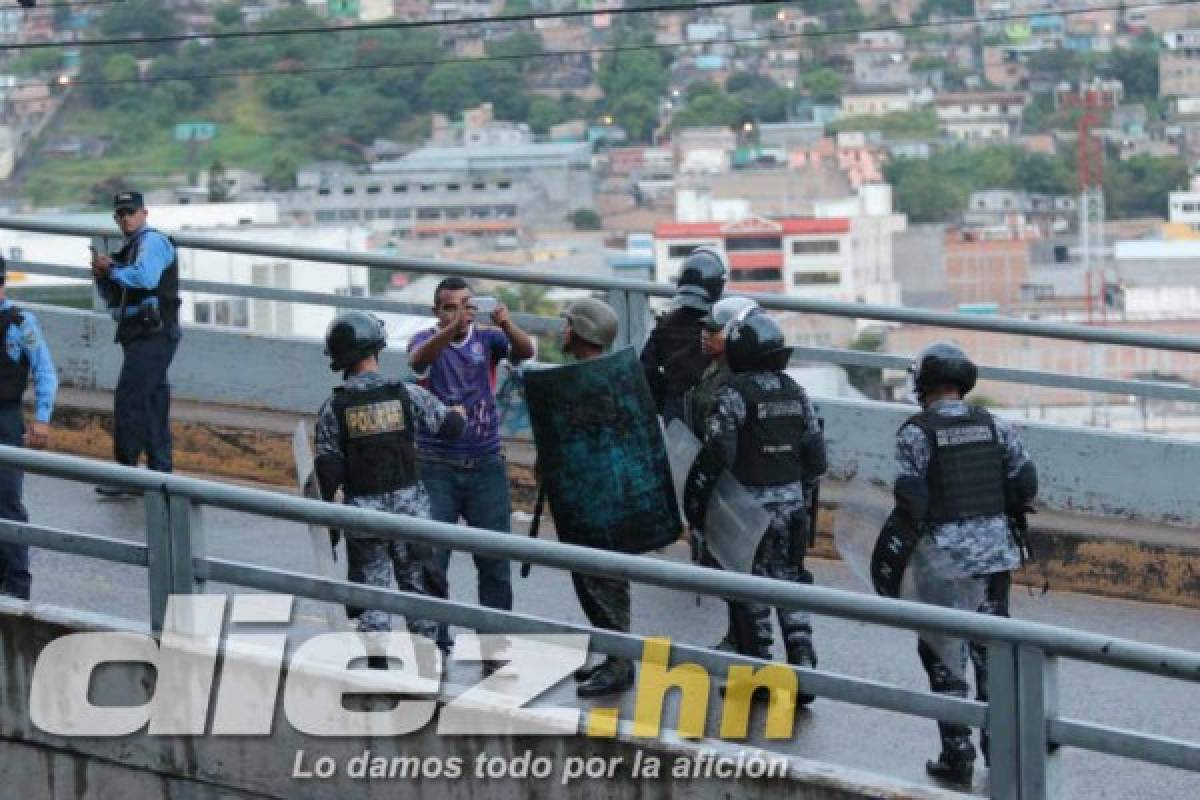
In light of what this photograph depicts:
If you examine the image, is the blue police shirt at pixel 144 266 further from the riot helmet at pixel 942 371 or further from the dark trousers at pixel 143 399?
the riot helmet at pixel 942 371

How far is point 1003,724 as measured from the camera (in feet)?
21.2

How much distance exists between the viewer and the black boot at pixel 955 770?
24.8 ft

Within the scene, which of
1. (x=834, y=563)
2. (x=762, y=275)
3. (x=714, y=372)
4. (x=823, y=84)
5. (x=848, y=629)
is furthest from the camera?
(x=823, y=84)

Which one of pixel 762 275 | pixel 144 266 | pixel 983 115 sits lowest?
pixel 762 275

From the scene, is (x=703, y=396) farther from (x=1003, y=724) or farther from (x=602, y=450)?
(x=1003, y=724)

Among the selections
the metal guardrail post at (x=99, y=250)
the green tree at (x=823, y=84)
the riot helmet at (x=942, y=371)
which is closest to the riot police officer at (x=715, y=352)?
the riot helmet at (x=942, y=371)

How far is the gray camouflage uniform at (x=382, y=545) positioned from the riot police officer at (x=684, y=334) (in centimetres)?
184

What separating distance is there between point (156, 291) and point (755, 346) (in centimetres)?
443

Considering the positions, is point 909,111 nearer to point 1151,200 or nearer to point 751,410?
point 1151,200

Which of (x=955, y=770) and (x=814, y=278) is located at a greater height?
(x=955, y=770)

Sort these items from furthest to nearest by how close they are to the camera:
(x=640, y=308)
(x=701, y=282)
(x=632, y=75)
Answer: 1. (x=632, y=75)
2. (x=640, y=308)
3. (x=701, y=282)

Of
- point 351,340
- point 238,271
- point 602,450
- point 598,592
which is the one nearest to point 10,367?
point 351,340

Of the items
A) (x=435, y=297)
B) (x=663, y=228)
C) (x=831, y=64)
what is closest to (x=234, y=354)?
(x=435, y=297)

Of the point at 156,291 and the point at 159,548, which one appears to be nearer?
the point at 159,548
